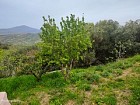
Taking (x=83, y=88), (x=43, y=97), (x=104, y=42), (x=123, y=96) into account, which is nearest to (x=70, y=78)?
(x=83, y=88)

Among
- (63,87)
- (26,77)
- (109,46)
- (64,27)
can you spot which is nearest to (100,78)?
(63,87)

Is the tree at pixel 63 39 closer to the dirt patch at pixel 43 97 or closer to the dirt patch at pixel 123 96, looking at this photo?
the dirt patch at pixel 43 97

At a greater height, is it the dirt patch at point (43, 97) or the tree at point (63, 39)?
the tree at point (63, 39)

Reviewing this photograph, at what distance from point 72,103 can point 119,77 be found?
14.6 ft

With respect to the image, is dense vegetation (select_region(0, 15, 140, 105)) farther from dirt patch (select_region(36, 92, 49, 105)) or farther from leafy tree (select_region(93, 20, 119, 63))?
leafy tree (select_region(93, 20, 119, 63))

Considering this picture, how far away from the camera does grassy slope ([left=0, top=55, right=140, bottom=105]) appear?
14.0 meters

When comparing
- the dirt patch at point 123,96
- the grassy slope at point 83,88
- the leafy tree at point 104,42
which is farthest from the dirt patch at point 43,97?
the leafy tree at point 104,42

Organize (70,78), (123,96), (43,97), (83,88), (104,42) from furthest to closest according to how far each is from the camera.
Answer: (104,42) < (70,78) < (83,88) < (43,97) < (123,96)

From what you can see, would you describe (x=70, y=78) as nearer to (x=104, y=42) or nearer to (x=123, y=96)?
(x=123, y=96)

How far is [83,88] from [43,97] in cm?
256

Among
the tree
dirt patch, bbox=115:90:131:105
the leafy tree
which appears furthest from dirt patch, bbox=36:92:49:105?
the leafy tree

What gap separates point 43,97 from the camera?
15.0 meters

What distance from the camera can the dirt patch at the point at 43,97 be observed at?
1444cm

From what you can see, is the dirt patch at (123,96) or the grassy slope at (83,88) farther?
the grassy slope at (83,88)
